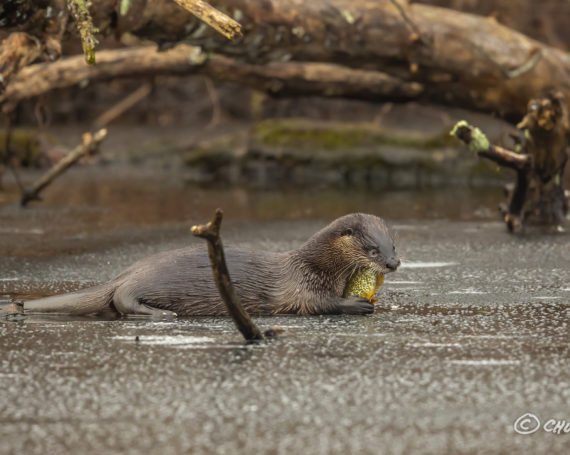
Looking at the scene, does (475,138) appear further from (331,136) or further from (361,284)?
(331,136)

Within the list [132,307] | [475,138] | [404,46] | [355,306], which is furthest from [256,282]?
[404,46]

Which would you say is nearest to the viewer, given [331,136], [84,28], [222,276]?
[222,276]

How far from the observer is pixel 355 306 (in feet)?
15.6

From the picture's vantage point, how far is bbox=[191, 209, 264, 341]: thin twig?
12.2ft

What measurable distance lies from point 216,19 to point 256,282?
4.53ft

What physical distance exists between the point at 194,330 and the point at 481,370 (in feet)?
4.19

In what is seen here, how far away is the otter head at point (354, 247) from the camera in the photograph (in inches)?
188

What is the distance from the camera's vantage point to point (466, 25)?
991 centimetres

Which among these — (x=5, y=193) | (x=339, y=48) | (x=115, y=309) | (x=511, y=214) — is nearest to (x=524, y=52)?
(x=339, y=48)

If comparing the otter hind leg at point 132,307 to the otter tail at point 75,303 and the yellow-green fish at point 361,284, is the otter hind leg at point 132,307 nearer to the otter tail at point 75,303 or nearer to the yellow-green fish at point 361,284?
the otter tail at point 75,303

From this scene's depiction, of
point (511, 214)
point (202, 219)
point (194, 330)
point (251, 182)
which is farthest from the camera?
point (251, 182)

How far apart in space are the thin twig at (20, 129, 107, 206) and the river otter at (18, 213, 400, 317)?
14.3 feet

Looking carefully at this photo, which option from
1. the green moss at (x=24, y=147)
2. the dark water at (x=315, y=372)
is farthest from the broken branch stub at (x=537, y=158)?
the green moss at (x=24, y=147)

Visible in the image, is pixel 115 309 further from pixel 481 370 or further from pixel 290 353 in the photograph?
pixel 481 370
